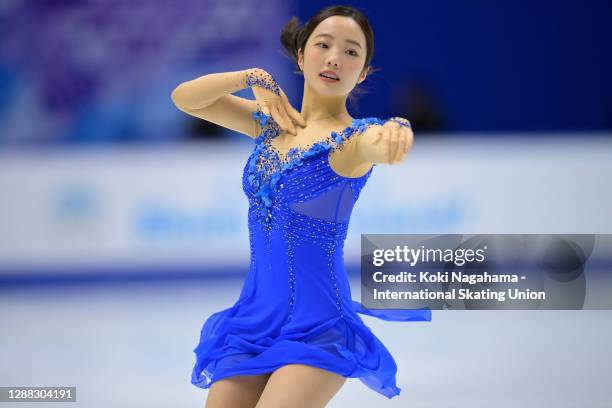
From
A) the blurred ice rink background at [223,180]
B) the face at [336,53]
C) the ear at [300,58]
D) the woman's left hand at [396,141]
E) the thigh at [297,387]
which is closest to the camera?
the woman's left hand at [396,141]

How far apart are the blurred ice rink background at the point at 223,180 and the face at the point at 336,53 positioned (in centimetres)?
148

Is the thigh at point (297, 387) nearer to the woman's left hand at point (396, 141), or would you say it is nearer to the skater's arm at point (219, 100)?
the woman's left hand at point (396, 141)

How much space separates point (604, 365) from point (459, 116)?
3.69m

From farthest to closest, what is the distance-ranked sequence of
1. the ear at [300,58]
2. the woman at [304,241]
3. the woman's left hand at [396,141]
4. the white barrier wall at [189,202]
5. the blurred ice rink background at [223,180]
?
the white barrier wall at [189,202], the blurred ice rink background at [223,180], the ear at [300,58], the woman at [304,241], the woman's left hand at [396,141]

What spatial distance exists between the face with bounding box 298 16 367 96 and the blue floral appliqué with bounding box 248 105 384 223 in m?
0.15

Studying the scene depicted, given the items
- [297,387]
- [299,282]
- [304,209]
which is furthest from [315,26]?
[297,387]

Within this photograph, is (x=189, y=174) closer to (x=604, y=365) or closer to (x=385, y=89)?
(x=385, y=89)

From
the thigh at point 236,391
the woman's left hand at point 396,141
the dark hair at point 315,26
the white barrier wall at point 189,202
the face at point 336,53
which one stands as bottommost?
the thigh at point 236,391

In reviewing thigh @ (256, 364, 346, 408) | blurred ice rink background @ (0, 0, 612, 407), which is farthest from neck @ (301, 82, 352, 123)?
blurred ice rink background @ (0, 0, 612, 407)

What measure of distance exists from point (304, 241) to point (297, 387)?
0.46 m

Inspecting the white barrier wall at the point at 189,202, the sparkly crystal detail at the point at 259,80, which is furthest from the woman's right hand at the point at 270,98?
the white barrier wall at the point at 189,202

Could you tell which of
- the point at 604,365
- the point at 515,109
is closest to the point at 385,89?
the point at 515,109

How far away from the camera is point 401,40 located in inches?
311

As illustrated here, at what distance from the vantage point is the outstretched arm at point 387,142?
2.43 m
